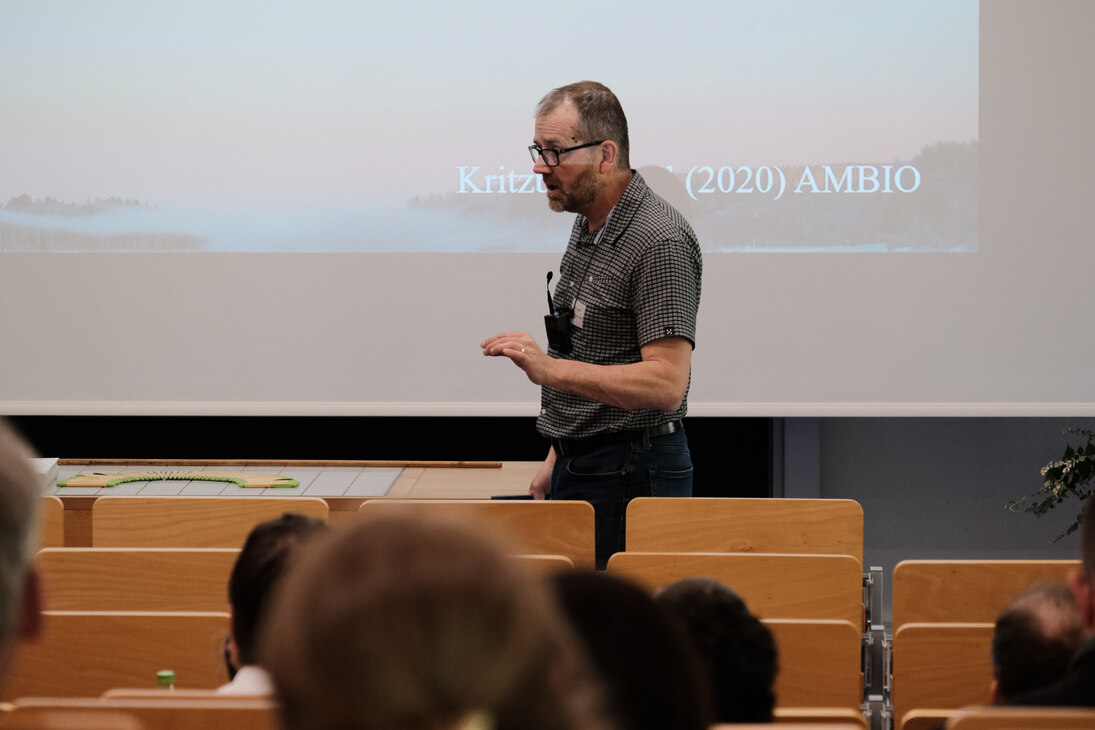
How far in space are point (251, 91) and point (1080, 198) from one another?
10.0 ft

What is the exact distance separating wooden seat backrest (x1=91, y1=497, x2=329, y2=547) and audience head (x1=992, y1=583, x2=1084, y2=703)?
5.51ft

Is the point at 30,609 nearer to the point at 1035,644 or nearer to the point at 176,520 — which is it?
the point at 1035,644

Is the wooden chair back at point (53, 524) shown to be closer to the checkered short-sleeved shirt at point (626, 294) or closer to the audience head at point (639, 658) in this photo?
the checkered short-sleeved shirt at point (626, 294)

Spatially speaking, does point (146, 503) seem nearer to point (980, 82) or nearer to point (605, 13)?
point (605, 13)

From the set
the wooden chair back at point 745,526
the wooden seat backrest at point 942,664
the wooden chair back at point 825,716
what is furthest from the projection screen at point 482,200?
the wooden chair back at point 825,716

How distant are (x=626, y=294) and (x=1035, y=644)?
1.30m

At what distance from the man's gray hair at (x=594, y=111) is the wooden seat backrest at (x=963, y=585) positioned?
1.16 metres

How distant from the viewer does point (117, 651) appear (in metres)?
1.95

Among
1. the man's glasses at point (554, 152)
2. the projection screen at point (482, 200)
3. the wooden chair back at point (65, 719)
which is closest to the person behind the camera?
the wooden chair back at point (65, 719)

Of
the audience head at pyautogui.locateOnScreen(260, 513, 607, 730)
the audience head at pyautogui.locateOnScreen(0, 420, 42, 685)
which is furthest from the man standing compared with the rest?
the audience head at pyautogui.locateOnScreen(260, 513, 607, 730)

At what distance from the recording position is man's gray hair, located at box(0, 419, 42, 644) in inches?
40.1

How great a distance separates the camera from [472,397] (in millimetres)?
4406

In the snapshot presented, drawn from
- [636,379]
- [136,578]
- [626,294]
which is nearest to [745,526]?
[636,379]

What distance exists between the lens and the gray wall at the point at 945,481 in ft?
15.7
